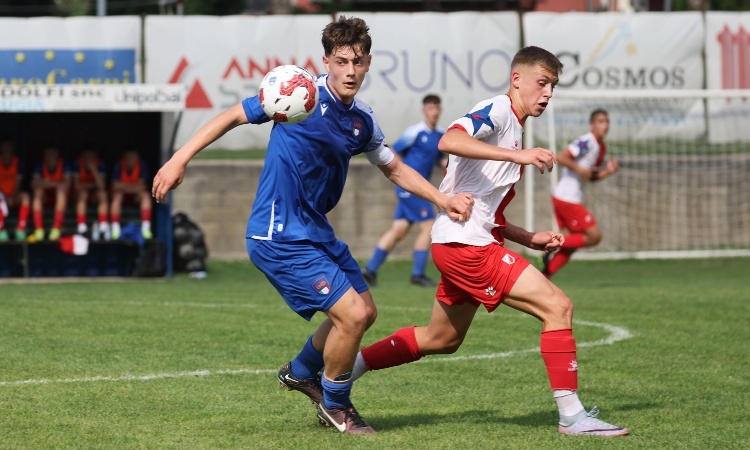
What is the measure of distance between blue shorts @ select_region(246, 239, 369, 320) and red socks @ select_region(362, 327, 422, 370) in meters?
0.71

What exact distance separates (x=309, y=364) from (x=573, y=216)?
8257 mm

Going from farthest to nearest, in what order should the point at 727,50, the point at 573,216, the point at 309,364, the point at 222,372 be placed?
the point at 727,50 → the point at 573,216 → the point at 222,372 → the point at 309,364

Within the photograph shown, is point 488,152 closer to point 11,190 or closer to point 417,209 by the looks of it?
point 417,209

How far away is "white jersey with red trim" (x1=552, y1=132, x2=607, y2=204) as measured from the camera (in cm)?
1389

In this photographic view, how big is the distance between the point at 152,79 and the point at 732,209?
904 cm

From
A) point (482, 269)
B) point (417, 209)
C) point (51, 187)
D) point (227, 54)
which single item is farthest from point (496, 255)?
point (227, 54)

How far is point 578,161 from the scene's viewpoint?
14.0 meters

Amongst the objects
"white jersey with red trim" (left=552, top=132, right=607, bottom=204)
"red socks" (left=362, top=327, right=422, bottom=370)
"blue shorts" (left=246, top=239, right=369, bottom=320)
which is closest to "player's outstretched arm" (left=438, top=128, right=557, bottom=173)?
"blue shorts" (left=246, top=239, right=369, bottom=320)

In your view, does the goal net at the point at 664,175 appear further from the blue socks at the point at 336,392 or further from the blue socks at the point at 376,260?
the blue socks at the point at 336,392

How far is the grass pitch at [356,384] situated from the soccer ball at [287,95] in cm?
158

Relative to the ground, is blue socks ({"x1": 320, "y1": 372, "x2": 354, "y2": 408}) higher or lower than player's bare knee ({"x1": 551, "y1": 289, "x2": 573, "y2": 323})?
lower

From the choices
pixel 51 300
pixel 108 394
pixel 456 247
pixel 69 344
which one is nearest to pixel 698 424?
pixel 456 247

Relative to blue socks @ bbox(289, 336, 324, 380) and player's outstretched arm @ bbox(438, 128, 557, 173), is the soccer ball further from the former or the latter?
blue socks @ bbox(289, 336, 324, 380)

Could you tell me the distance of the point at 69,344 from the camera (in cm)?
866
